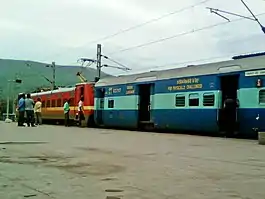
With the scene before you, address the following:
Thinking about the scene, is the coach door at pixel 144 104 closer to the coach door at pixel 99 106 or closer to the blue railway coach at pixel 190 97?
the blue railway coach at pixel 190 97

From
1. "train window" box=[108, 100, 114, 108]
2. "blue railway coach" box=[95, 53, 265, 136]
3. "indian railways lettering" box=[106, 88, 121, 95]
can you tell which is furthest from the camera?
"train window" box=[108, 100, 114, 108]

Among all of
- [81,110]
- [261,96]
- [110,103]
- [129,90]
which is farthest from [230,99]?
[81,110]

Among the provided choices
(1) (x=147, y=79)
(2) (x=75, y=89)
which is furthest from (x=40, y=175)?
(2) (x=75, y=89)

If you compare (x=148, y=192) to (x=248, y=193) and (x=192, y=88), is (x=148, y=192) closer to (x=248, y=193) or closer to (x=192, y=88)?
(x=248, y=193)

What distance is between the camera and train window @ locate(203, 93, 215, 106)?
21.4 metres

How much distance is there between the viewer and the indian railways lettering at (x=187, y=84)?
73.8ft

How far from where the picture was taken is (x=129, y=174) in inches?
342

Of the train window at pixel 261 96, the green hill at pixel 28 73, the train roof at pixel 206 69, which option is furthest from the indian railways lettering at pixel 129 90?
the green hill at pixel 28 73

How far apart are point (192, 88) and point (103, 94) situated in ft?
32.3

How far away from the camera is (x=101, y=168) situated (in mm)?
9453

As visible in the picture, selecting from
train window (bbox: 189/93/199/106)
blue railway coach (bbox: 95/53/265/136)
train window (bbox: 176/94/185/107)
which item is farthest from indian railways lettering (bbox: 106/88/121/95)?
train window (bbox: 189/93/199/106)

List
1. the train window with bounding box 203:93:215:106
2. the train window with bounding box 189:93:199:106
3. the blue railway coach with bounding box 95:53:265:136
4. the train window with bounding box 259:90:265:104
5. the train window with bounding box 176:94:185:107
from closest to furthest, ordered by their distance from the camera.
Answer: the train window with bounding box 259:90:265:104, the blue railway coach with bounding box 95:53:265:136, the train window with bounding box 203:93:215:106, the train window with bounding box 189:93:199:106, the train window with bounding box 176:94:185:107

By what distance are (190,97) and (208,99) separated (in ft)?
4.45

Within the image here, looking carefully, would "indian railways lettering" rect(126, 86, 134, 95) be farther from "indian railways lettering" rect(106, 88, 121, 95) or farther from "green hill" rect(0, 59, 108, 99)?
"green hill" rect(0, 59, 108, 99)
